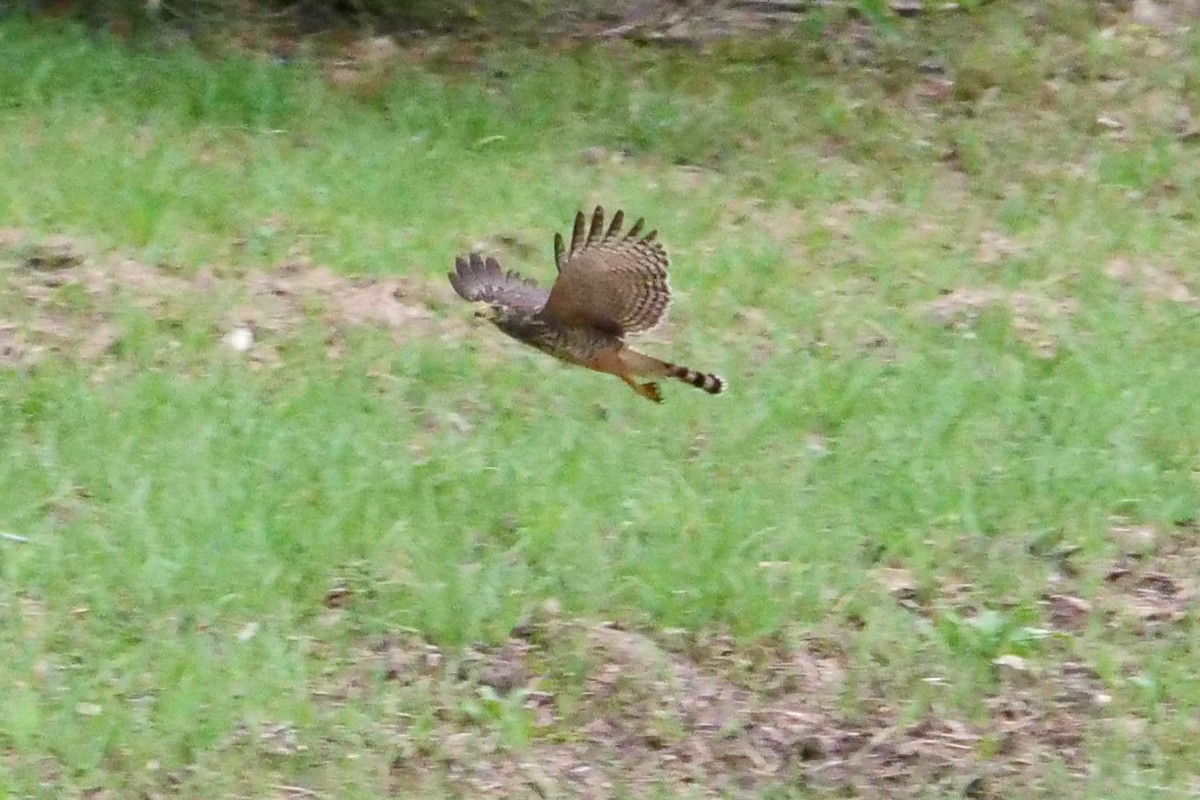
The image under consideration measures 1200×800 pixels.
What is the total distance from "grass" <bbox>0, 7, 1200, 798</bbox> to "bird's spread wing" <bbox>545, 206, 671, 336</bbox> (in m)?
0.82

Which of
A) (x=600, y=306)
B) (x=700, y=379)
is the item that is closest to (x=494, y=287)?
(x=600, y=306)

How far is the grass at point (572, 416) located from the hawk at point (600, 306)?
2.18ft

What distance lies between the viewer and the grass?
4848 millimetres

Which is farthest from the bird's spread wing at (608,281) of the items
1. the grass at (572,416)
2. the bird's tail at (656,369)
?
the grass at (572,416)

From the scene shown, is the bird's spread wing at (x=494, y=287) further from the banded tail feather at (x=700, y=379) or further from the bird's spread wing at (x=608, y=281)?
the banded tail feather at (x=700, y=379)

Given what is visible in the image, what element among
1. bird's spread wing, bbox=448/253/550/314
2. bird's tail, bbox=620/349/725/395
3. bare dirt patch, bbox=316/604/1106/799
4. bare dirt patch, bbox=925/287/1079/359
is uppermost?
bird's spread wing, bbox=448/253/550/314

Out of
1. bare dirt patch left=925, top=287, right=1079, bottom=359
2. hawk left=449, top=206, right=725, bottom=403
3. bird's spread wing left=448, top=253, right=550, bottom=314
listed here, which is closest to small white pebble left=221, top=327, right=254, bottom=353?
bird's spread wing left=448, top=253, right=550, bottom=314

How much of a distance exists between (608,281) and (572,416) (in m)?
1.66

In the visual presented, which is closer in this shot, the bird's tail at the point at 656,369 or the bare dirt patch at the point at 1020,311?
the bird's tail at the point at 656,369

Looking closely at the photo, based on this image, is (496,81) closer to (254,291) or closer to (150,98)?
Result: (150,98)

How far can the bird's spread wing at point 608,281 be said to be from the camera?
4.99m

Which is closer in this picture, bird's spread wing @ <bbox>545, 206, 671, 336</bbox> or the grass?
the grass

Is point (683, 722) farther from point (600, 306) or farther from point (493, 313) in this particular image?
point (493, 313)

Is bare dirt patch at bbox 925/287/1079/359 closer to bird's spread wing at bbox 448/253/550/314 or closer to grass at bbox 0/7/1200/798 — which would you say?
grass at bbox 0/7/1200/798
